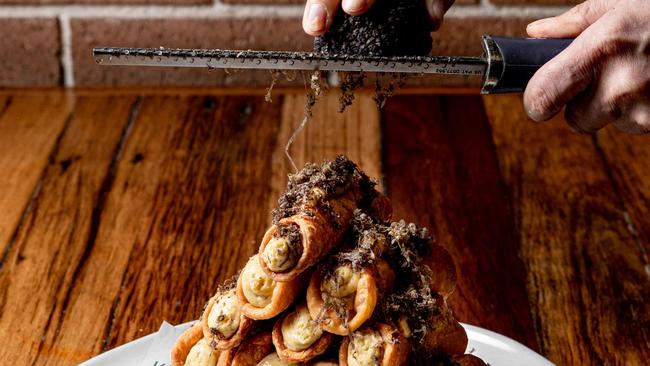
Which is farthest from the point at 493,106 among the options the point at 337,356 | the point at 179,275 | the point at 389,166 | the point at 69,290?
the point at 337,356

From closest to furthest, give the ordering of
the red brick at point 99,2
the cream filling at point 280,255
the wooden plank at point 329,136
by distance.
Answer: the cream filling at point 280,255
the wooden plank at point 329,136
the red brick at point 99,2

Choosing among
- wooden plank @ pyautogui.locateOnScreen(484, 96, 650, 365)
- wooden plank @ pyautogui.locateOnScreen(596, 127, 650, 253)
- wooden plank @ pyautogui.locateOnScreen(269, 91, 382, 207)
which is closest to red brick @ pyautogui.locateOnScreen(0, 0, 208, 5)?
wooden plank @ pyautogui.locateOnScreen(269, 91, 382, 207)

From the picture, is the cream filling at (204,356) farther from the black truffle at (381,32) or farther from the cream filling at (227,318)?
the black truffle at (381,32)

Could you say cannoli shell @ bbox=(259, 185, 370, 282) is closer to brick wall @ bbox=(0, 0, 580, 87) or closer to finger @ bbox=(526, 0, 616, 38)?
finger @ bbox=(526, 0, 616, 38)

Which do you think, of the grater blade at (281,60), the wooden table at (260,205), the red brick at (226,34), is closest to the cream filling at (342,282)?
the grater blade at (281,60)

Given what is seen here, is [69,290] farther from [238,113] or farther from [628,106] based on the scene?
[628,106]

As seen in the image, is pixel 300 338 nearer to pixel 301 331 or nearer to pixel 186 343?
pixel 301 331

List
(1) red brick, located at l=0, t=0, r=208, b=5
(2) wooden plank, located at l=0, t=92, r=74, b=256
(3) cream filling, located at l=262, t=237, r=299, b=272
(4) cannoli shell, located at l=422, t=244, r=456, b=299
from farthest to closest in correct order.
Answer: (1) red brick, located at l=0, t=0, r=208, b=5, (2) wooden plank, located at l=0, t=92, r=74, b=256, (4) cannoli shell, located at l=422, t=244, r=456, b=299, (3) cream filling, located at l=262, t=237, r=299, b=272
